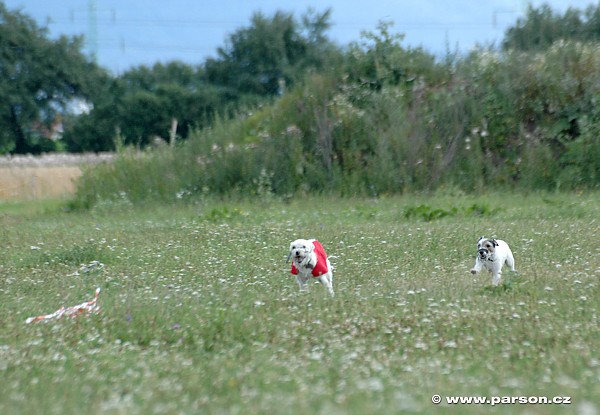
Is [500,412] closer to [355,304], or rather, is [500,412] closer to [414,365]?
[414,365]

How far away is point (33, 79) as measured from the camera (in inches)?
2242

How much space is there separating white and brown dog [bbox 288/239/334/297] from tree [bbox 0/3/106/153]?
48.2 m

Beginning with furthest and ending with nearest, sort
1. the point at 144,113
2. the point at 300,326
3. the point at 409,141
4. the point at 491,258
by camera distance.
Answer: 1. the point at 144,113
2. the point at 409,141
3. the point at 491,258
4. the point at 300,326

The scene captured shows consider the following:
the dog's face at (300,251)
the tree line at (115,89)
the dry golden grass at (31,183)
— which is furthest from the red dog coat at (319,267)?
the tree line at (115,89)

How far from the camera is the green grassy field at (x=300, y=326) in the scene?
5.41m

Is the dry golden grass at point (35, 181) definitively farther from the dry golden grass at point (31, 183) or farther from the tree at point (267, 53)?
the tree at point (267, 53)

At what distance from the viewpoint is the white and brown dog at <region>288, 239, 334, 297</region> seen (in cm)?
1012

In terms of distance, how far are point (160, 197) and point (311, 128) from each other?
4.35 metres

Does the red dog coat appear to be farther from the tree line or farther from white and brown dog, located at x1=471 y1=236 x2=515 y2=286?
the tree line

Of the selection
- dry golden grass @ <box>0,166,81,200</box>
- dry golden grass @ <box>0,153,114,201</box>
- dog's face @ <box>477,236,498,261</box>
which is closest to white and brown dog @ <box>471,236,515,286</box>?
dog's face @ <box>477,236,498,261</box>

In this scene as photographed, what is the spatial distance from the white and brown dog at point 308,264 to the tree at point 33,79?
48.2m

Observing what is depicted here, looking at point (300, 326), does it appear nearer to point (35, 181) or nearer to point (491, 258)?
point (491, 258)

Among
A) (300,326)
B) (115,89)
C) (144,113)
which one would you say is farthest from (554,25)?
(300,326)

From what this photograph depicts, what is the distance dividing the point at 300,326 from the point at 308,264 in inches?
94.0
